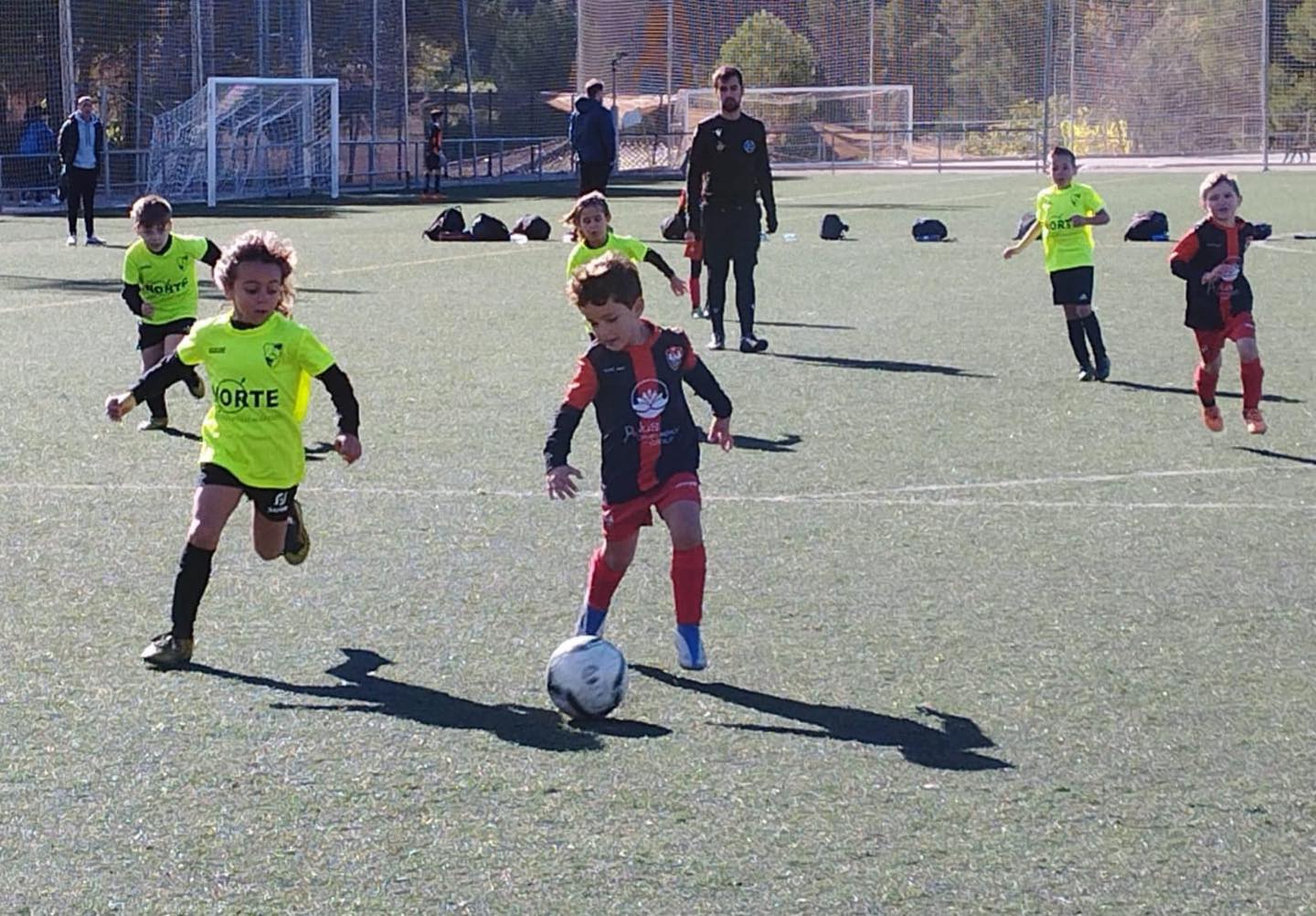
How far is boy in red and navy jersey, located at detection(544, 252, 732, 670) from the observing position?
6270 millimetres

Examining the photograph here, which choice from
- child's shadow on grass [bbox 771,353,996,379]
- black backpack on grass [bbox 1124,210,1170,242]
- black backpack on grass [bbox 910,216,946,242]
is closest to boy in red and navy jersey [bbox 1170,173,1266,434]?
child's shadow on grass [bbox 771,353,996,379]

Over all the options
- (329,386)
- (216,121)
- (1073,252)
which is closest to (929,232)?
(1073,252)

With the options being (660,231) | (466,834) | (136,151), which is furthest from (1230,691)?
(136,151)

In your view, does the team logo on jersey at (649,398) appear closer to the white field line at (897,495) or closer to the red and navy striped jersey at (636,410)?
the red and navy striped jersey at (636,410)

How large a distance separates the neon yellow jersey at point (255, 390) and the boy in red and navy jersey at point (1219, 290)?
5561 mm

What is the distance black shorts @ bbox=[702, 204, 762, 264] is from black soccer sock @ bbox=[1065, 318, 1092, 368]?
104 inches

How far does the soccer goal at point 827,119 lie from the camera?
5478 centimetres

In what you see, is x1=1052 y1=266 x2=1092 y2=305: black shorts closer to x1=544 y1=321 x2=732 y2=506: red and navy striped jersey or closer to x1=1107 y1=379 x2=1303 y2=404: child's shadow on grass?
x1=1107 y1=379 x2=1303 y2=404: child's shadow on grass

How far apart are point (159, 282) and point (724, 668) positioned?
241 inches

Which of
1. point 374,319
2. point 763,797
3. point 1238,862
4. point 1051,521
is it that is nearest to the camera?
point 1238,862

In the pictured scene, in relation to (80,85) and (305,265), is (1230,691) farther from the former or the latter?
(80,85)

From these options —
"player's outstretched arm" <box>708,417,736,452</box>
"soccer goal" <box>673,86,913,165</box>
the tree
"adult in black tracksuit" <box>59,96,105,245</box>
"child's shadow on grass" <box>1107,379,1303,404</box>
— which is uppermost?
the tree

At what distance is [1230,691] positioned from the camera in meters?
6.08

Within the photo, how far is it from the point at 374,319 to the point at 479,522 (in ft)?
28.2
